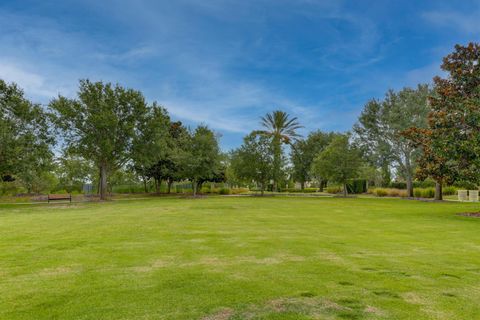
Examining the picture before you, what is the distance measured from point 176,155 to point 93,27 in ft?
60.4

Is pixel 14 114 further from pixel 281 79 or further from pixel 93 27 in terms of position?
pixel 281 79

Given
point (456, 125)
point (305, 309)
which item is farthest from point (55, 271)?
point (456, 125)

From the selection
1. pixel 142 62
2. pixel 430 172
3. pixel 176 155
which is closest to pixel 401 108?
pixel 430 172

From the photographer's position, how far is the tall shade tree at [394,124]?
37.0 metres

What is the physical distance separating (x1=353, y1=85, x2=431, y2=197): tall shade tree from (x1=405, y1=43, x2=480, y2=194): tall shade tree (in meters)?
16.7

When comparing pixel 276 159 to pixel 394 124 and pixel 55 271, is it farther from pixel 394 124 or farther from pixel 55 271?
pixel 55 271

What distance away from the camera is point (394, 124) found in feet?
123

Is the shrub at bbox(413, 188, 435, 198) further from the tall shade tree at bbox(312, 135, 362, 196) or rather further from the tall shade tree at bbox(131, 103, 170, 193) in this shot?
the tall shade tree at bbox(131, 103, 170, 193)

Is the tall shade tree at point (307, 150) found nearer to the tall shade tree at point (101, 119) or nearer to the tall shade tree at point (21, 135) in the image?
the tall shade tree at point (101, 119)

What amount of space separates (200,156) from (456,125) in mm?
24935

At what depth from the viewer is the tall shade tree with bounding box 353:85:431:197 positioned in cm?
3703

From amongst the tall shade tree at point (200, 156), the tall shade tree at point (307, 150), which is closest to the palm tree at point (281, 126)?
the tall shade tree at point (307, 150)

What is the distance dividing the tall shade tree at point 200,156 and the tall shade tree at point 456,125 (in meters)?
22.4

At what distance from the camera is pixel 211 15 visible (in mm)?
20672
